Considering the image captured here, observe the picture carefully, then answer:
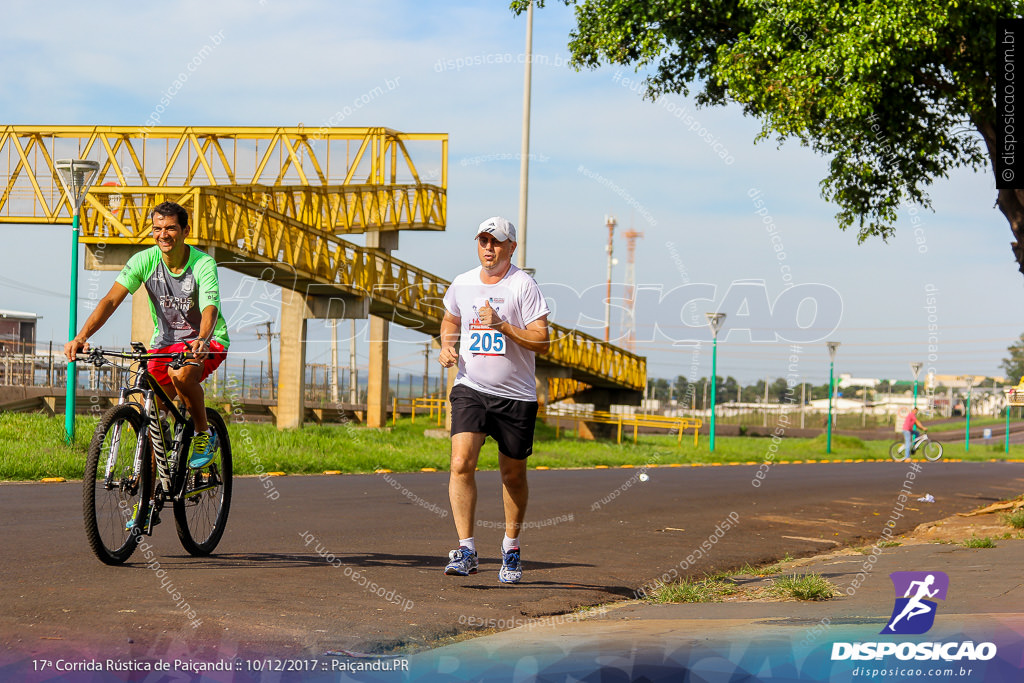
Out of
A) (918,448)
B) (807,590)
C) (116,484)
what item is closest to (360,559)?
(116,484)

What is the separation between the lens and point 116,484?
6.69 metres

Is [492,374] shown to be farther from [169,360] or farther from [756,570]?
[756,570]

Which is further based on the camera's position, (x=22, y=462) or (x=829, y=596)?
(x=22, y=462)

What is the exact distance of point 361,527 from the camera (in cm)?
998

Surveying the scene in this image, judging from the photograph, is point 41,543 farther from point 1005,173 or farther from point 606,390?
point 606,390

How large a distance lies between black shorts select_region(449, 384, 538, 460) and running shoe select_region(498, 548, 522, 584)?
0.61m

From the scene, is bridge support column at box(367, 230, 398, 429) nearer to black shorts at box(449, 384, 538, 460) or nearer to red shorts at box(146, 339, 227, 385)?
red shorts at box(146, 339, 227, 385)

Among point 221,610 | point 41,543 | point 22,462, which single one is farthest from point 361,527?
point 22,462

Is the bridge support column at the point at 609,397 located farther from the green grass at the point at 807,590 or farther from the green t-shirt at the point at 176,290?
the green t-shirt at the point at 176,290

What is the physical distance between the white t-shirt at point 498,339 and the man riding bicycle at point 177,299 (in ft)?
4.70

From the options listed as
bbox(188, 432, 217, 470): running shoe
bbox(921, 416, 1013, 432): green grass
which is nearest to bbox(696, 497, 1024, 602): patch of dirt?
bbox(188, 432, 217, 470): running shoe

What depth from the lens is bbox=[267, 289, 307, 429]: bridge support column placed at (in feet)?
99.0

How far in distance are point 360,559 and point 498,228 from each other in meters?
2.54

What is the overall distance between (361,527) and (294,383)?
68.9ft
